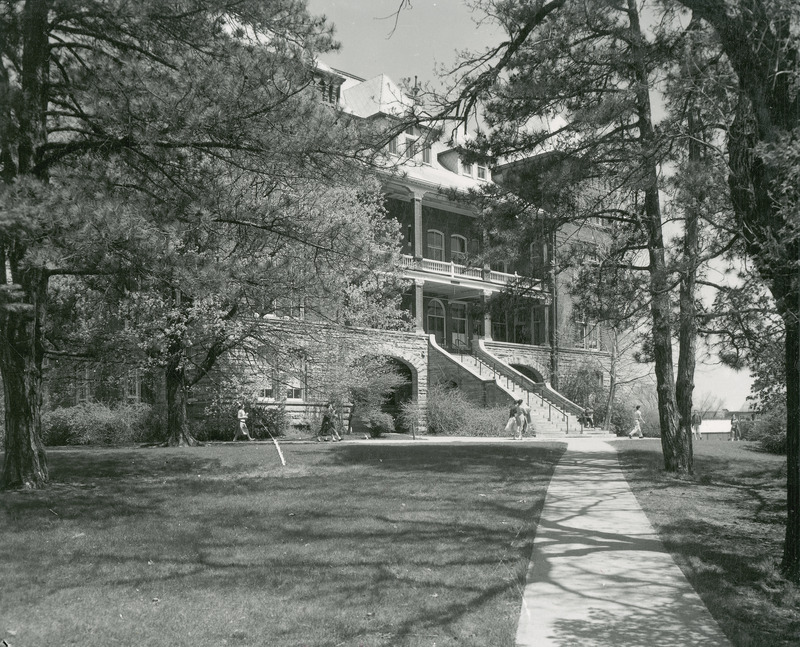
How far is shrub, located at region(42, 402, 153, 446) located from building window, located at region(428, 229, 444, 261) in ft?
58.9

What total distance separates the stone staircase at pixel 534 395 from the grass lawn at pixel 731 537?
13.3 meters

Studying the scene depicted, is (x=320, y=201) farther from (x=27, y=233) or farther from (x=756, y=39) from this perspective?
(x=756, y=39)

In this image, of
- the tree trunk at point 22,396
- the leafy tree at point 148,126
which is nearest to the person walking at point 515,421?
the leafy tree at point 148,126

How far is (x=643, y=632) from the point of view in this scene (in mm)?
5023

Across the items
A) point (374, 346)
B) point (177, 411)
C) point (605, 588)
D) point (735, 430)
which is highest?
point (374, 346)

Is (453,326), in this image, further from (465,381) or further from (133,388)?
(133,388)

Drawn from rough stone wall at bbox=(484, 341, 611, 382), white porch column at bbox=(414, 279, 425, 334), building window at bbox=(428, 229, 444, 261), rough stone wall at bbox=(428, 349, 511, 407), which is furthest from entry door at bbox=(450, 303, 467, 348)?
white porch column at bbox=(414, 279, 425, 334)

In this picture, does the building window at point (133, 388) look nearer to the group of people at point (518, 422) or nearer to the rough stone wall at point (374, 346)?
the rough stone wall at point (374, 346)

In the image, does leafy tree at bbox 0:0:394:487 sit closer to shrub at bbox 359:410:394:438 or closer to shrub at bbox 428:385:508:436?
shrub at bbox 359:410:394:438

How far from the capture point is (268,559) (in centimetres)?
674

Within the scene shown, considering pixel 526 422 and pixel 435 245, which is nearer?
pixel 526 422

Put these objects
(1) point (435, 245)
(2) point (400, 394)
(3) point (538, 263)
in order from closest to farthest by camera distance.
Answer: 1. (3) point (538, 263)
2. (2) point (400, 394)
3. (1) point (435, 245)

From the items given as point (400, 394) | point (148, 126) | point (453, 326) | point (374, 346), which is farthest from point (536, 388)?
point (148, 126)

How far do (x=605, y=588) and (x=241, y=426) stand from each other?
18.2 m
